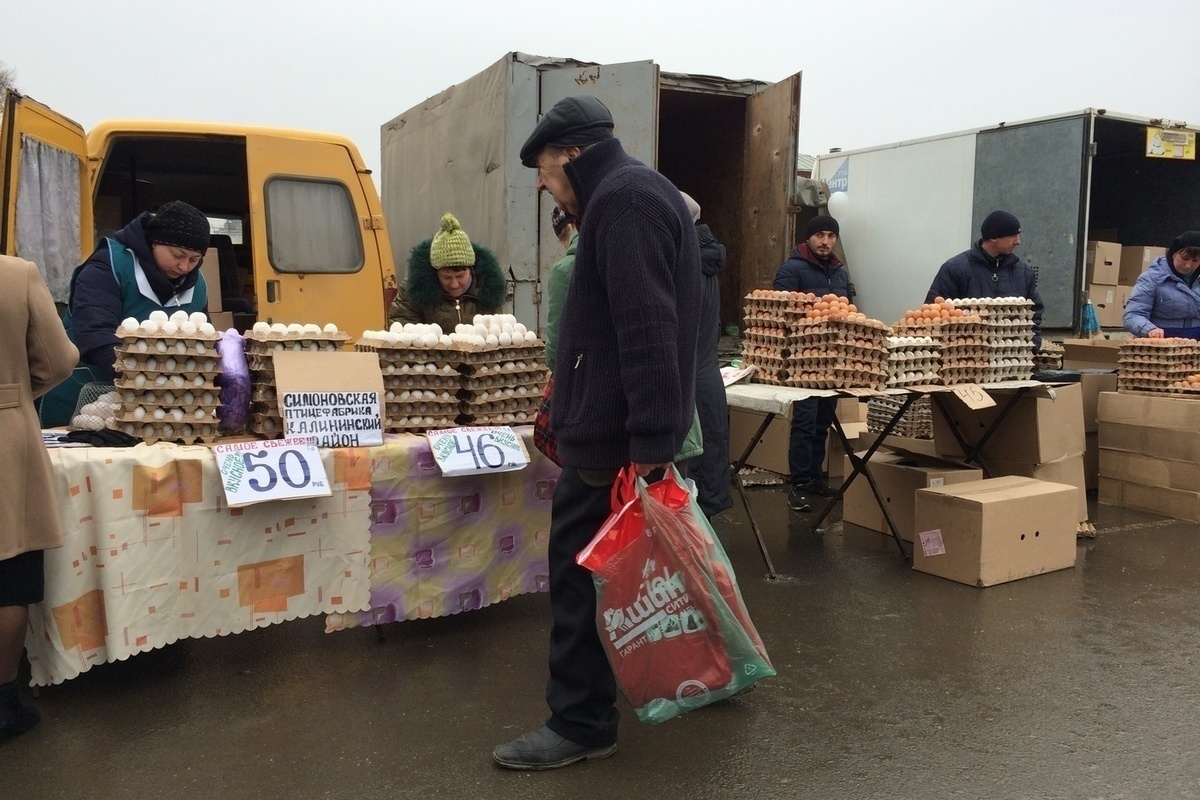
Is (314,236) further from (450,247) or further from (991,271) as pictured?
(991,271)

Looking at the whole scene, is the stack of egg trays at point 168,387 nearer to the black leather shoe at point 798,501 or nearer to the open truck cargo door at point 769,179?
the black leather shoe at point 798,501

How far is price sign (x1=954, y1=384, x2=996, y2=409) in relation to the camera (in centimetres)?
507

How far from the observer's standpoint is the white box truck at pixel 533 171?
629cm

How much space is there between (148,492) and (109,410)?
547 millimetres

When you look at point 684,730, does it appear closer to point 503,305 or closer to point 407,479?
point 407,479

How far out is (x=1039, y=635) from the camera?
4172 mm

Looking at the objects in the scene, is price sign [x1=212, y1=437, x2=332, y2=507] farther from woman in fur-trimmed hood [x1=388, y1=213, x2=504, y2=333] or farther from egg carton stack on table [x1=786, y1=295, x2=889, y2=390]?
egg carton stack on table [x1=786, y1=295, x2=889, y2=390]

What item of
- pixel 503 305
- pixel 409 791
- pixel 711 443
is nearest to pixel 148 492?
pixel 409 791

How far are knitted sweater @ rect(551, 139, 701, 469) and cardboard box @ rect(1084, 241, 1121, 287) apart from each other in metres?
7.72

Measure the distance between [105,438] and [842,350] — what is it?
3.59 meters

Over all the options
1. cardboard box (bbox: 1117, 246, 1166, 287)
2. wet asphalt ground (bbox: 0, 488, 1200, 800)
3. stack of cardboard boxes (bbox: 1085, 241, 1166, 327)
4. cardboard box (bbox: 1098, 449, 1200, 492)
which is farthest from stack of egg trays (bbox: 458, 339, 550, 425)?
cardboard box (bbox: 1117, 246, 1166, 287)

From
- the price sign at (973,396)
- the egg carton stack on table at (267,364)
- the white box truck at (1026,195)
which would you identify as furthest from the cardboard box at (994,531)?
the white box truck at (1026,195)

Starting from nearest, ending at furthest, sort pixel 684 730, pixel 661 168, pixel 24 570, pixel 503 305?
pixel 24 570 < pixel 684 730 < pixel 503 305 < pixel 661 168

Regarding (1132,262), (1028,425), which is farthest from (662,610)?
(1132,262)
